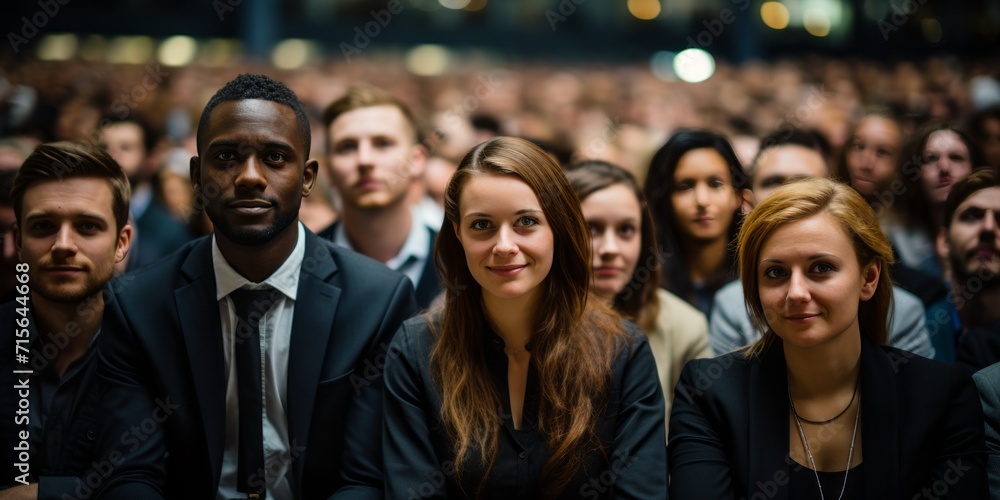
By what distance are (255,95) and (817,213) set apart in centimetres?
147

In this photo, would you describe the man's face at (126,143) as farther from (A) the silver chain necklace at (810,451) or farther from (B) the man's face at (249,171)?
(A) the silver chain necklace at (810,451)

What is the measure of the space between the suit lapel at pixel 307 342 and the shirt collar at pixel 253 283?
2 cm

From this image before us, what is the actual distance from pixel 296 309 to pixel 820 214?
4.51 feet

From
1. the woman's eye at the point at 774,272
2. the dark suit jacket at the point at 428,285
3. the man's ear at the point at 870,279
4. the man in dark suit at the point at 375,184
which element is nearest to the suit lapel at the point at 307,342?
the dark suit jacket at the point at 428,285

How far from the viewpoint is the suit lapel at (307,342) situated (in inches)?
85.9

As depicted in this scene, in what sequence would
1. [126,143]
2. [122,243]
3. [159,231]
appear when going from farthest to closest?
[126,143]
[159,231]
[122,243]

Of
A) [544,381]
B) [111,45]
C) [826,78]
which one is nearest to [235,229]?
[544,381]

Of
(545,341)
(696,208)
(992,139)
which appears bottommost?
(545,341)

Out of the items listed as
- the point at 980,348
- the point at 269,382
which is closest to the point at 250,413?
the point at 269,382

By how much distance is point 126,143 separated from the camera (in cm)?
475

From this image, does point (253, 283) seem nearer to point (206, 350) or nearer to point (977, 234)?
point (206, 350)

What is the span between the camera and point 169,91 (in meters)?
7.49

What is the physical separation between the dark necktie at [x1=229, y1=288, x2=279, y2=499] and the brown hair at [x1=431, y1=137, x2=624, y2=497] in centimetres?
48

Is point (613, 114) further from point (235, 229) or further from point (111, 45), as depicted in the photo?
point (111, 45)
